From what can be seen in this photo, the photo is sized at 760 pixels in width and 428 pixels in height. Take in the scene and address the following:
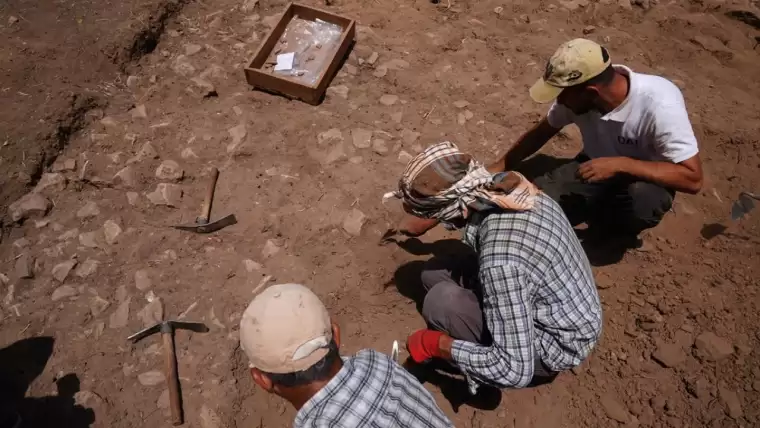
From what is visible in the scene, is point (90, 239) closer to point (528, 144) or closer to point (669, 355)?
point (528, 144)

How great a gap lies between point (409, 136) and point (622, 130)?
172 centimetres

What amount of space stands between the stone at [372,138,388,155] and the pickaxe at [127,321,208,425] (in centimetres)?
187

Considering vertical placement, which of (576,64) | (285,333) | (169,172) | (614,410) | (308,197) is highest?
(576,64)

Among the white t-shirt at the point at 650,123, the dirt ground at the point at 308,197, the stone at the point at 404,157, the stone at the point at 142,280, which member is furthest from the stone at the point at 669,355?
the stone at the point at 142,280

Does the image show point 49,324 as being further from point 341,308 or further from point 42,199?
point 341,308

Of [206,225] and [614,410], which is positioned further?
[206,225]

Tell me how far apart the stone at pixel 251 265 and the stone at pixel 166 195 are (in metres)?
0.74

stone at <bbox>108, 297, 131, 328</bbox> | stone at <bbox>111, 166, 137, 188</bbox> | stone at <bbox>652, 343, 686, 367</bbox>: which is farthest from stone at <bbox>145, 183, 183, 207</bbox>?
stone at <bbox>652, 343, 686, 367</bbox>

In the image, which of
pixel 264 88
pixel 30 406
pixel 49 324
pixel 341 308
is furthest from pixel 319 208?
pixel 30 406

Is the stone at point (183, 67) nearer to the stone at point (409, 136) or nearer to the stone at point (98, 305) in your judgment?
the stone at point (409, 136)

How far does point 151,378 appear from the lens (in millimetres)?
3316

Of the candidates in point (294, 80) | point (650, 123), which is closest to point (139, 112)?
point (294, 80)

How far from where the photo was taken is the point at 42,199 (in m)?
3.95

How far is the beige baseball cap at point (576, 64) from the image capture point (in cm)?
286
